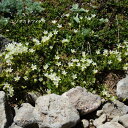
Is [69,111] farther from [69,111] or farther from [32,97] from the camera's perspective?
[32,97]

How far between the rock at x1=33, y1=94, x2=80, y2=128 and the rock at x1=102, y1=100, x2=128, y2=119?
0.67m

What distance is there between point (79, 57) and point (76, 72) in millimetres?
519

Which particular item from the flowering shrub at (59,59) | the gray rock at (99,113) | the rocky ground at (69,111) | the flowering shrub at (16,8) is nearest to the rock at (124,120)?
the rocky ground at (69,111)

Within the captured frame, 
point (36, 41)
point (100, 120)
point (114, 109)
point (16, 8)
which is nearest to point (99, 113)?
point (100, 120)

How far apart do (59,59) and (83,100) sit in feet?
4.47

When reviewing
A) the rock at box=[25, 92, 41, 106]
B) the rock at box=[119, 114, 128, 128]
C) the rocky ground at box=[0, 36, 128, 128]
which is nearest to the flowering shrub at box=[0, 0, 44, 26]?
the rock at box=[25, 92, 41, 106]

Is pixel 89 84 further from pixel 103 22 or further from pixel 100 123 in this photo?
pixel 103 22

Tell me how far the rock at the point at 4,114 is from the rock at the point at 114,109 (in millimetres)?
1674

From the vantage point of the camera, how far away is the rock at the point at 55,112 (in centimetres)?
478

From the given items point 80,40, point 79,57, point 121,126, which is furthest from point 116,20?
point 121,126

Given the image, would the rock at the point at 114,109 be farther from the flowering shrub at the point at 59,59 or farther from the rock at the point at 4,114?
the rock at the point at 4,114

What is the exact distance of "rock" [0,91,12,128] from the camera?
497 cm

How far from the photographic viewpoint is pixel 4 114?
16.4ft

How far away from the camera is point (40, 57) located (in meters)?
6.27
